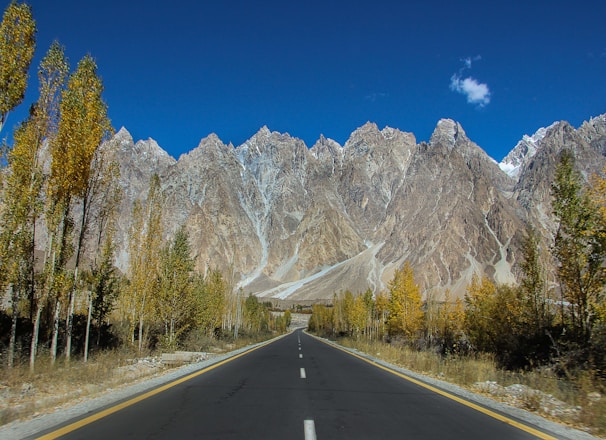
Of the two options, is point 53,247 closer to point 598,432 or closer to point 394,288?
point 598,432

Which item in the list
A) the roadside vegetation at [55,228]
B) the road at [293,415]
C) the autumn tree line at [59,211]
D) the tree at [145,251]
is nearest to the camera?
the road at [293,415]

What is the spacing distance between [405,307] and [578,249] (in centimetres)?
2655

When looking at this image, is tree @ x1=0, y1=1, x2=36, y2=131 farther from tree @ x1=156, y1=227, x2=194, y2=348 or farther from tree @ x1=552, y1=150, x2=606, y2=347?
tree @ x1=552, y1=150, x2=606, y2=347

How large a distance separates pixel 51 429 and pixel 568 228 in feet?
86.8

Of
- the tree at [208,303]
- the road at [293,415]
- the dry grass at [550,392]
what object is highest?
Answer: the tree at [208,303]

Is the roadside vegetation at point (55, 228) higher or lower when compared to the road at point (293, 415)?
higher

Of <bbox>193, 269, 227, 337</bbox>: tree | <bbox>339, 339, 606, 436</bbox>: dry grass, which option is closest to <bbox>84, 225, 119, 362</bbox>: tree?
<bbox>193, 269, 227, 337</bbox>: tree

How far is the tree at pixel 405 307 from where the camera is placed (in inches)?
1838

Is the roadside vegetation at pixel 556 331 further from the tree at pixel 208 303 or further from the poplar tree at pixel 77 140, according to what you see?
the poplar tree at pixel 77 140

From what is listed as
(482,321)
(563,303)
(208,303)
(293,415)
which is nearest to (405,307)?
(482,321)

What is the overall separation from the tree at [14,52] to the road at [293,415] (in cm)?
1030

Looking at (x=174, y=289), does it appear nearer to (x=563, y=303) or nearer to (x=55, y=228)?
(x=55, y=228)

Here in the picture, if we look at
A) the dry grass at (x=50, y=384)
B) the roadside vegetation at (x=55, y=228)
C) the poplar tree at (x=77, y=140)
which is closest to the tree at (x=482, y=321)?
the roadside vegetation at (x=55, y=228)

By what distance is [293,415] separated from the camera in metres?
7.58
